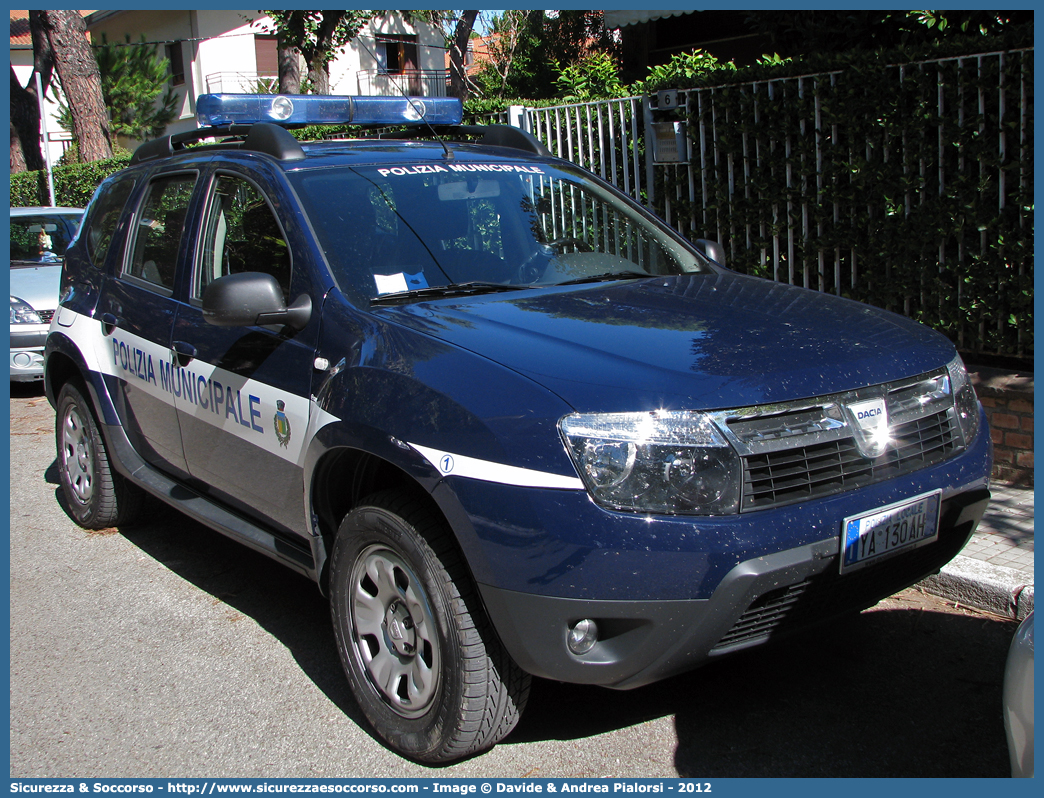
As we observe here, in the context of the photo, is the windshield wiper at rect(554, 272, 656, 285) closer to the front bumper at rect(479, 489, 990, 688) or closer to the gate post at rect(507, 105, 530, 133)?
the front bumper at rect(479, 489, 990, 688)

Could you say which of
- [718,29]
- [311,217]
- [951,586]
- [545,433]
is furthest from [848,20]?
[718,29]

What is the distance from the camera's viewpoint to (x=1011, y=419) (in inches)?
211

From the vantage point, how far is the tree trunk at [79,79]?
20141 mm

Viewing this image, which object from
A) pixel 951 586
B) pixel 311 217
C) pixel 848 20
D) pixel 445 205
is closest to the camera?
pixel 311 217

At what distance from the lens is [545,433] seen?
2.54m

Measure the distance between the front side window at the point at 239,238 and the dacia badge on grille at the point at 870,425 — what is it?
1978mm

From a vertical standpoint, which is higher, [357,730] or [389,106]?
[389,106]

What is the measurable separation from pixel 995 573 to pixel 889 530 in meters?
1.62

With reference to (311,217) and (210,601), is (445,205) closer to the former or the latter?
(311,217)

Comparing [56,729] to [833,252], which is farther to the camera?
[833,252]

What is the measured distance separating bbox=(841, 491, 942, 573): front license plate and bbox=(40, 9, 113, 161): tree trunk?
21497 millimetres

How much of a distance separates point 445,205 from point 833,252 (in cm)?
354

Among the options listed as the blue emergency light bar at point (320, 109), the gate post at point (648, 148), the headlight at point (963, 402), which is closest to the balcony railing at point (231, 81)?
the gate post at point (648, 148)
